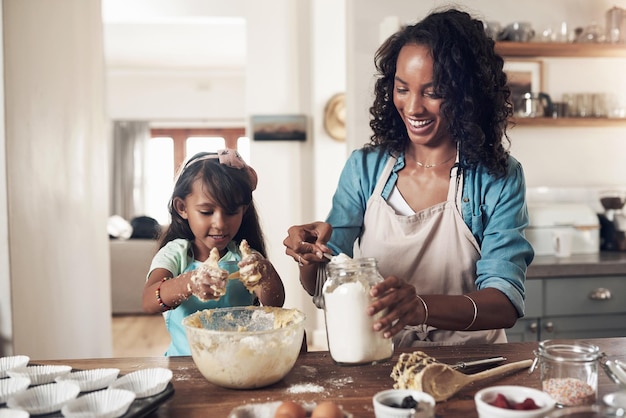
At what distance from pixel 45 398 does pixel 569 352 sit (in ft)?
2.82

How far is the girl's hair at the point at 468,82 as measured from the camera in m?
1.49

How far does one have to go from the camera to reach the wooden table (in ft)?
3.47

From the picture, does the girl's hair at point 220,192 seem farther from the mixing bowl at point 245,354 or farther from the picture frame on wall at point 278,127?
the picture frame on wall at point 278,127

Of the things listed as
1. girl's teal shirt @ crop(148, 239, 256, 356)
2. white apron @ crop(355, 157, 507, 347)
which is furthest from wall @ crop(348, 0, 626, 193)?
girl's teal shirt @ crop(148, 239, 256, 356)

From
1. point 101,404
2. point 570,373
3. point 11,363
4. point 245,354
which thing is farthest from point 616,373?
point 11,363

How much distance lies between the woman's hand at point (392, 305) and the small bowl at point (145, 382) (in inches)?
14.7

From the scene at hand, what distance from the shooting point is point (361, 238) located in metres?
1.71

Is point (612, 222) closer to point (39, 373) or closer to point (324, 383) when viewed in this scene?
point (324, 383)

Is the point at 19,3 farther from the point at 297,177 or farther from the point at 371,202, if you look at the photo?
the point at 297,177

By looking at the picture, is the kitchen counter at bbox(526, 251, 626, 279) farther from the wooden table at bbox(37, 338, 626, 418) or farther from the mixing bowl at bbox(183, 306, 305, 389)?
the mixing bowl at bbox(183, 306, 305, 389)

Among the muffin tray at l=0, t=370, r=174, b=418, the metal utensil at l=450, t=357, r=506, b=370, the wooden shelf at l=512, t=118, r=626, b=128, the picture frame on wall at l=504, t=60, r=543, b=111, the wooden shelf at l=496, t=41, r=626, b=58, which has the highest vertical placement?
the wooden shelf at l=496, t=41, r=626, b=58

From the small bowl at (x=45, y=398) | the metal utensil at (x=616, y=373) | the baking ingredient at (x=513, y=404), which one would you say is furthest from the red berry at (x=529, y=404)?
the small bowl at (x=45, y=398)

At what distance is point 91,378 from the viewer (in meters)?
1.09

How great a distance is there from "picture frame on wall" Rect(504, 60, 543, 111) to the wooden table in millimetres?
2324
